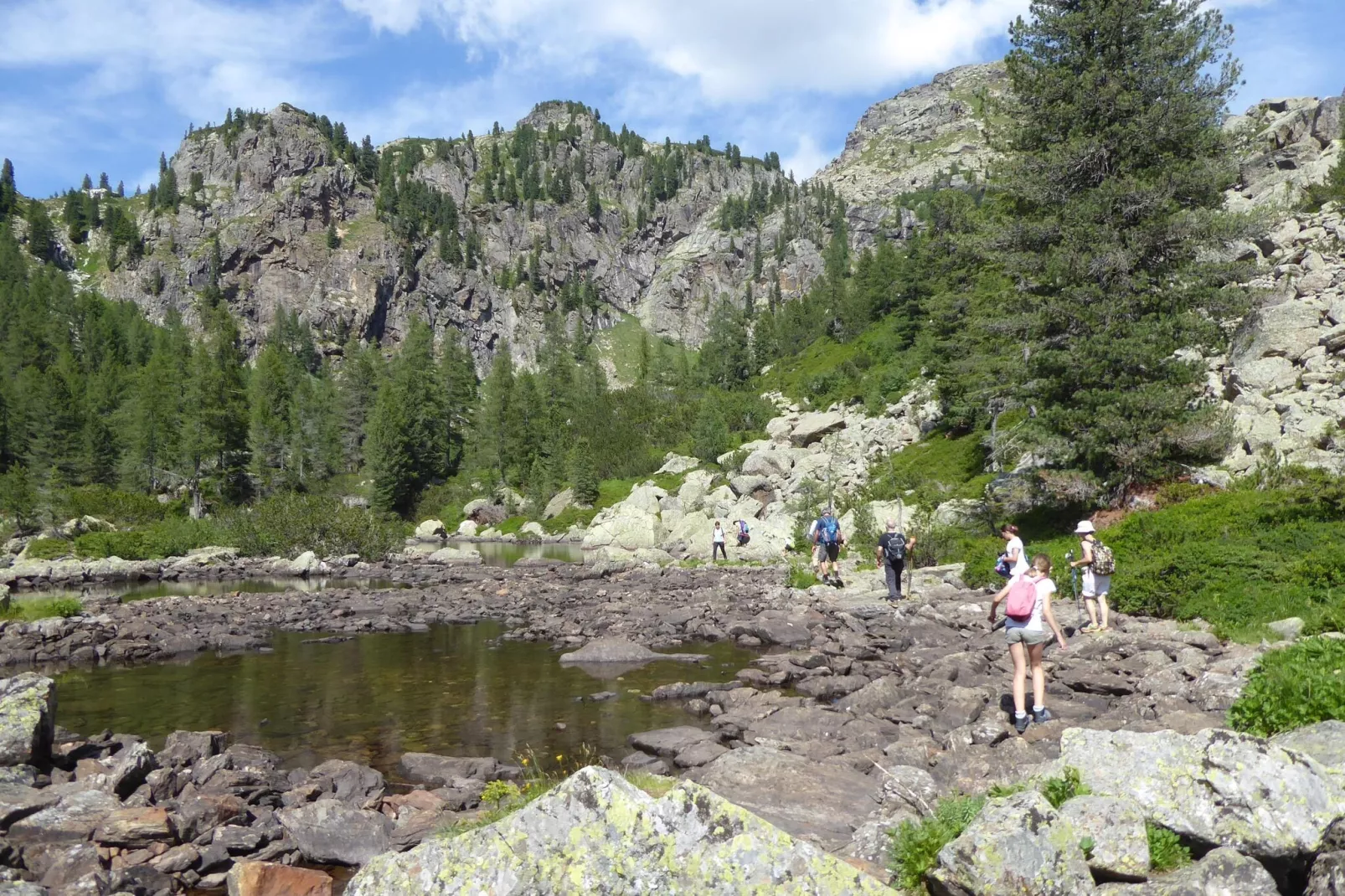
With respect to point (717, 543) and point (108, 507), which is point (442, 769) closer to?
point (717, 543)

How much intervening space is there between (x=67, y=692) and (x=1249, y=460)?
34.6 metres

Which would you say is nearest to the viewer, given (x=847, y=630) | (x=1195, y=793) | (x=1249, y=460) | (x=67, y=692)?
(x=1195, y=793)

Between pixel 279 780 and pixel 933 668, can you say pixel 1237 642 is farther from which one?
pixel 279 780

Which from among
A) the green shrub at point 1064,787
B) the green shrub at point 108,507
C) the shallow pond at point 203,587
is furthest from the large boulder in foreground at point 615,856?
the green shrub at point 108,507

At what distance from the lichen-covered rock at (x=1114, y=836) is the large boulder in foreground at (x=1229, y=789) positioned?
409mm

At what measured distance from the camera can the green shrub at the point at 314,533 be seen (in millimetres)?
52500

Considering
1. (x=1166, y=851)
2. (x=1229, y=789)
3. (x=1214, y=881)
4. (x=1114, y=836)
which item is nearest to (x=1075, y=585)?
(x=1229, y=789)

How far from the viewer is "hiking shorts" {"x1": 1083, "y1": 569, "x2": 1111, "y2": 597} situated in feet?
57.6

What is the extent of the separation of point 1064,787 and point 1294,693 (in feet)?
13.0

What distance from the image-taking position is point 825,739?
1188 centimetres

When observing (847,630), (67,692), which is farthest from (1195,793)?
(67,692)

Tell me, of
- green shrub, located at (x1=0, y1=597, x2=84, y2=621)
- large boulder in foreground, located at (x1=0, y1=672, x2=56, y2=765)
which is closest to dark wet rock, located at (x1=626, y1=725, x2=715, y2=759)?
large boulder in foreground, located at (x1=0, y1=672, x2=56, y2=765)

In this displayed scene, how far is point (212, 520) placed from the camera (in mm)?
63656

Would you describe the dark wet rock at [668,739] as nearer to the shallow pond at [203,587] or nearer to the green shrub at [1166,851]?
the green shrub at [1166,851]
